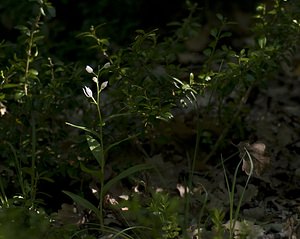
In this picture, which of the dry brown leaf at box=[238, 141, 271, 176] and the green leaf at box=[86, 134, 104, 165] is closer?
the green leaf at box=[86, 134, 104, 165]

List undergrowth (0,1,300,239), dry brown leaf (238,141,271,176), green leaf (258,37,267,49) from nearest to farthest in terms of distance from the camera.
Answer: undergrowth (0,1,300,239) < dry brown leaf (238,141,271,176) < green leaf (258,37,267,49)

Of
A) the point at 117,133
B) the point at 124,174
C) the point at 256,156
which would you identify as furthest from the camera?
the point at 117,133

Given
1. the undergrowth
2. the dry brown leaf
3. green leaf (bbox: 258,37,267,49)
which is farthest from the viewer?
green leaf (bbox: 258,37,267,49)

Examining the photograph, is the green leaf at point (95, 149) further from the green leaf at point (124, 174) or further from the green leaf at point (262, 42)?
the green leaf at point (262, 42)

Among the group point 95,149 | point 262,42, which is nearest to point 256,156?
point 262,42

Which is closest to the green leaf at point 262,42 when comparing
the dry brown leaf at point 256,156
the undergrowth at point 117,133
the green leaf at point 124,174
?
the undergrowth at point 117,133

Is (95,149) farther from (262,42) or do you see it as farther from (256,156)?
(262,42)

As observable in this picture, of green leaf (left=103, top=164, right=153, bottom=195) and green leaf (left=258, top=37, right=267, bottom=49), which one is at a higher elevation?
green leaf (left=258, top=37, right=267, bottom=49)

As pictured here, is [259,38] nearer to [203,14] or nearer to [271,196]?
[271,196]

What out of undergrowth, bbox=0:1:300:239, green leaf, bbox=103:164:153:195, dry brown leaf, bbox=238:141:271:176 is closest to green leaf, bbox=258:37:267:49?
undergrowth, bbox=0:1:300:239

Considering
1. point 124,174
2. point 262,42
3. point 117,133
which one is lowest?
point 117,133

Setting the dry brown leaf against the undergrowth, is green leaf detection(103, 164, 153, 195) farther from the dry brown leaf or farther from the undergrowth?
the dry brown leaf

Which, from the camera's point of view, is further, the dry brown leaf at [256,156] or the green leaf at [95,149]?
the dry brown leaf at [256,156]

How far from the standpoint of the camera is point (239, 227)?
256 centimetres
